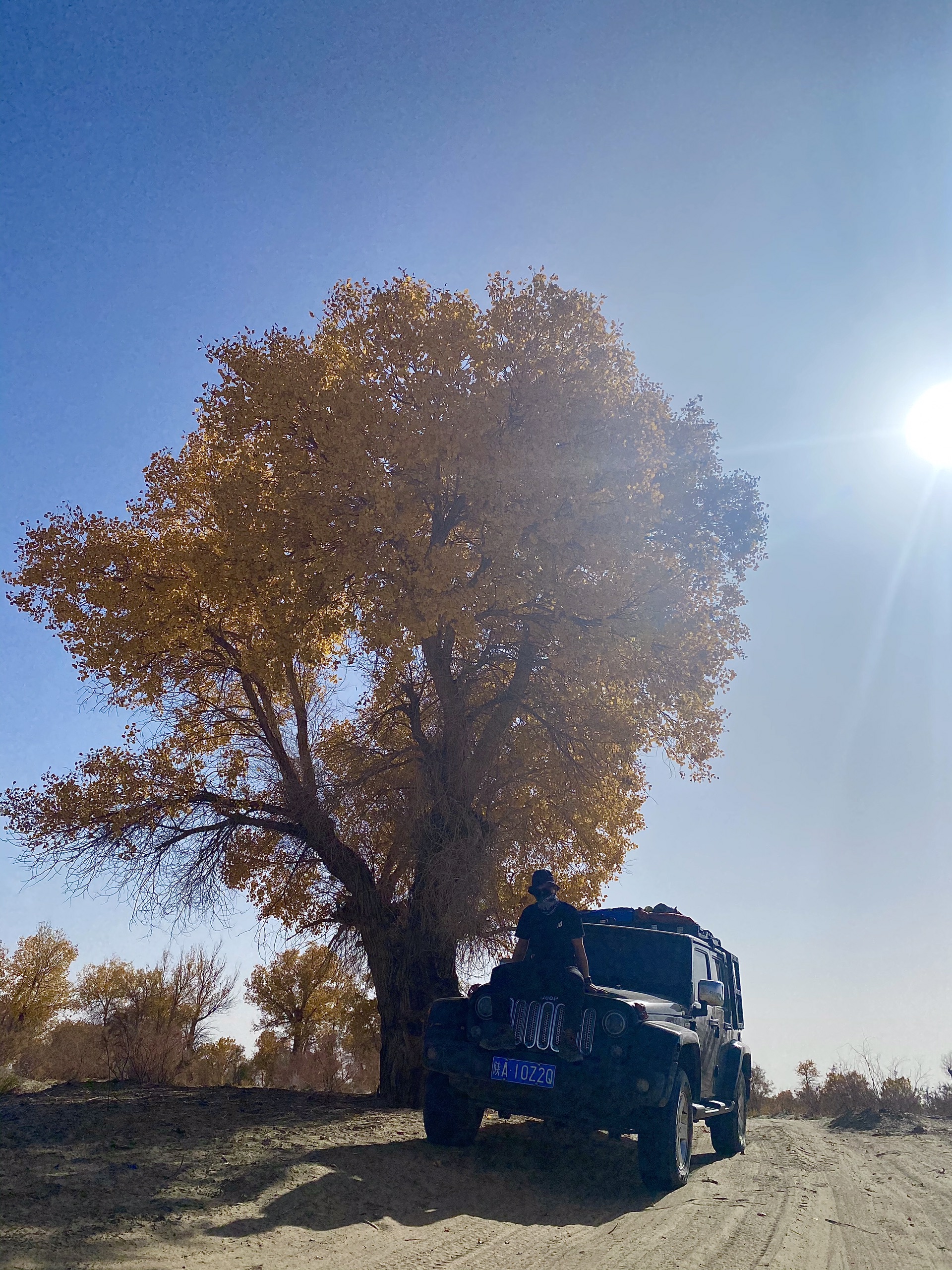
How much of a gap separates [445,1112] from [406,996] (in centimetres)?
474

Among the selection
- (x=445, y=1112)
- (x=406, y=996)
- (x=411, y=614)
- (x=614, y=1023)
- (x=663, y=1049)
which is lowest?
(x=445, y=1112)

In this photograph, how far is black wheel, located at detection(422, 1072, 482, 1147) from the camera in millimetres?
7652

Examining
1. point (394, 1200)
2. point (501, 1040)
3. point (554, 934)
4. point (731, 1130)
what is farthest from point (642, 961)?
point (394, 1200)

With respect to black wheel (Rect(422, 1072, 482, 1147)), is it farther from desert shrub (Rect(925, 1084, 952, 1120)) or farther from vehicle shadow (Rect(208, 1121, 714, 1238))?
desert shrub (Rect(925, 1084, 952, 1120))

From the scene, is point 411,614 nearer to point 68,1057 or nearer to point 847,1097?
point 847,1097

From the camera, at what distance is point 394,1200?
5.95 metres

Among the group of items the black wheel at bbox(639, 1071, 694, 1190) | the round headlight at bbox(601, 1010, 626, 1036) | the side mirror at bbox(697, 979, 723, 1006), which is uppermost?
the side mirror at bbox(697, 979, 723, 1006)

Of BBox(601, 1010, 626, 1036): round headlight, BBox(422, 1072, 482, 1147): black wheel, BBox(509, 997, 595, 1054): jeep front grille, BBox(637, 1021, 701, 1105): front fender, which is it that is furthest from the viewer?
BBox(422, 1072, 482, 1147): black wheel

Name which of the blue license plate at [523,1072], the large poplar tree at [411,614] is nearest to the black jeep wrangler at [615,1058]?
the blue license plate at [523,1072]

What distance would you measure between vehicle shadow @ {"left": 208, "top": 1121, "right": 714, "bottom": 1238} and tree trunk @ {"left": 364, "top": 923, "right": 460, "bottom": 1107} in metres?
3.51

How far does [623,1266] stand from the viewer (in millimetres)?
4754

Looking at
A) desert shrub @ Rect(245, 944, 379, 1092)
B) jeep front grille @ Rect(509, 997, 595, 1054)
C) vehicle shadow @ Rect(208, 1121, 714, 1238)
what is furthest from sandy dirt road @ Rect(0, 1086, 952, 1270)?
desert shrub @ Rect(245, 944, 379, 1092)

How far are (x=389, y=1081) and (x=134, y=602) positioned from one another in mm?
7865

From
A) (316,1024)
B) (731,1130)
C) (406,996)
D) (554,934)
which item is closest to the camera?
(554,934)
